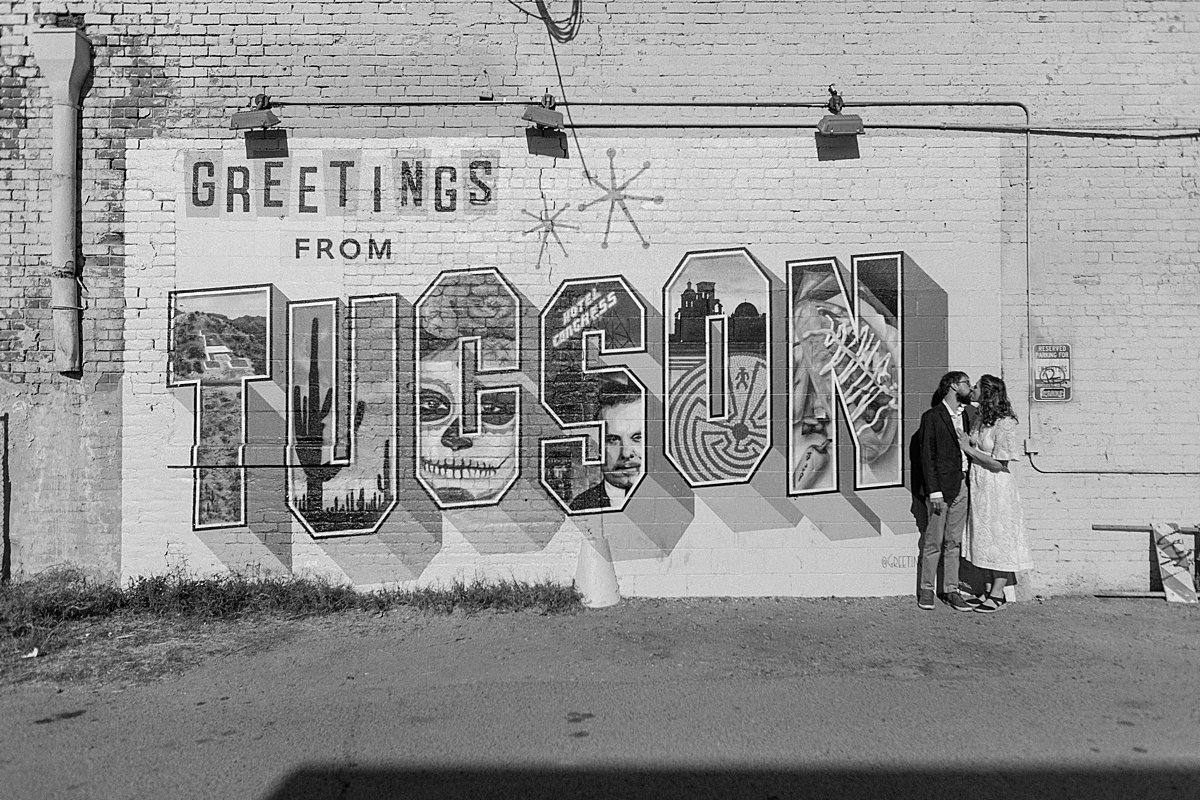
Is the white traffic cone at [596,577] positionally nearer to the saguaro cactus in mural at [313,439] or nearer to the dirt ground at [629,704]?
the dirt ground at [629,704]

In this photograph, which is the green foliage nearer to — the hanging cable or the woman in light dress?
the woman in light dress

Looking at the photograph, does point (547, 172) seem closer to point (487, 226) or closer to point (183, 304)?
point (487, 226)

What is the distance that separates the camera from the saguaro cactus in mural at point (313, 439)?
Result: 279 inches

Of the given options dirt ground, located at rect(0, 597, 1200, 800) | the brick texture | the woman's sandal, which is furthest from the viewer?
the brick texture

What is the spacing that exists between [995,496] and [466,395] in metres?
4.30

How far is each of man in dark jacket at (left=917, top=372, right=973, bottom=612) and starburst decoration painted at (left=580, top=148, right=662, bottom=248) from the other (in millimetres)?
2707

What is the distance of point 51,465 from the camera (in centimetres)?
703

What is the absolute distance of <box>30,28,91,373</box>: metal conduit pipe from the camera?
6.89m

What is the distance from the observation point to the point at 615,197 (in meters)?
7.12

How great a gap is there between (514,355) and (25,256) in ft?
13.3

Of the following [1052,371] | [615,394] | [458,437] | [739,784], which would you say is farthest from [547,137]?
[739,784]

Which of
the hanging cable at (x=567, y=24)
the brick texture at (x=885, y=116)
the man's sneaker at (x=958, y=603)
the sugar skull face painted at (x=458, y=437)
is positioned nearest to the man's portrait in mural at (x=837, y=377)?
the brick texture at (x=885, y=116)

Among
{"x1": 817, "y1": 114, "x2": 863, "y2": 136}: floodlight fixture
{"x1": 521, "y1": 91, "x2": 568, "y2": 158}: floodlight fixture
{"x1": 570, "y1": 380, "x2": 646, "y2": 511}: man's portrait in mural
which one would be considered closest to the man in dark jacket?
{"x1": 817, "y1": 114, "x2": 863, "y2": 136}: floodlight fixture

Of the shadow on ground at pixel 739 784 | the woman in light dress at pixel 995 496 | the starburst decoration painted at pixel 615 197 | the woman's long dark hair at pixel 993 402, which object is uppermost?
the starburst decoration painted at pixel 615 197
